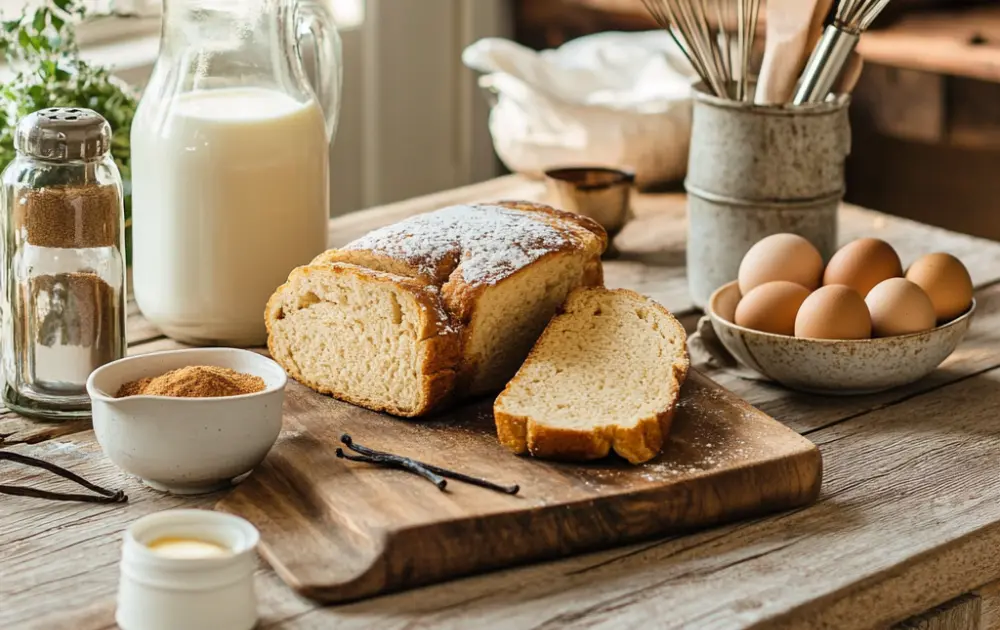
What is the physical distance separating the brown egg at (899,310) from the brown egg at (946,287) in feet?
0.16

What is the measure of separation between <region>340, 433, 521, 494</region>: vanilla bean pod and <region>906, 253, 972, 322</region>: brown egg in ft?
1.60

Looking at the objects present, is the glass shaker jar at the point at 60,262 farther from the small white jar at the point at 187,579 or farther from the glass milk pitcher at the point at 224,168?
the small white jar at the point at 187,579

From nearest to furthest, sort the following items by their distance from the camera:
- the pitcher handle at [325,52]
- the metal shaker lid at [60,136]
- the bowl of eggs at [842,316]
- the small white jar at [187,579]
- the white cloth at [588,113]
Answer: the small white jar at [187,579], the metal shaker lid at [60,136], the bowl of eggs at [842,316], the pitcher handle at [325,52], the white cloth at [588,113]

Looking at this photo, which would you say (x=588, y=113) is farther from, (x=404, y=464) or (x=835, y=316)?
(x=404, y=464)

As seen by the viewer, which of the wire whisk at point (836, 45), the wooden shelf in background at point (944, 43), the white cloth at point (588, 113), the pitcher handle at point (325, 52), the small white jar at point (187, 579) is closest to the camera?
the small white jar at point (187, 579)

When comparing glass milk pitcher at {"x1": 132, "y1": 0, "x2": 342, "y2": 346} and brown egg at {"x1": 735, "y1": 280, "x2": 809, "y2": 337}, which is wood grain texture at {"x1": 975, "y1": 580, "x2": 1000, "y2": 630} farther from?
glass milk pitcher at {"x1": 132, "y1": 0, "x2": 342, "y2": 346}

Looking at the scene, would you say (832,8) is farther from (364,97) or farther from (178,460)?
(364,97)

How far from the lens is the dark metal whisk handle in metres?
1.21

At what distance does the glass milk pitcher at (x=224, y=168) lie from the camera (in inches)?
44.9

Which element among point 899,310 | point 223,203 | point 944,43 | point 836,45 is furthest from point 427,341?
point 944,43

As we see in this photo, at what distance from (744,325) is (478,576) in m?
0.40

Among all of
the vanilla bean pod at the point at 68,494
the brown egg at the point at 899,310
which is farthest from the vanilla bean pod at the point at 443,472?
the brown egg at the point at 899,310

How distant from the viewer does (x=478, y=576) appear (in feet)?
2.74

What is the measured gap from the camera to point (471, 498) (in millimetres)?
864
